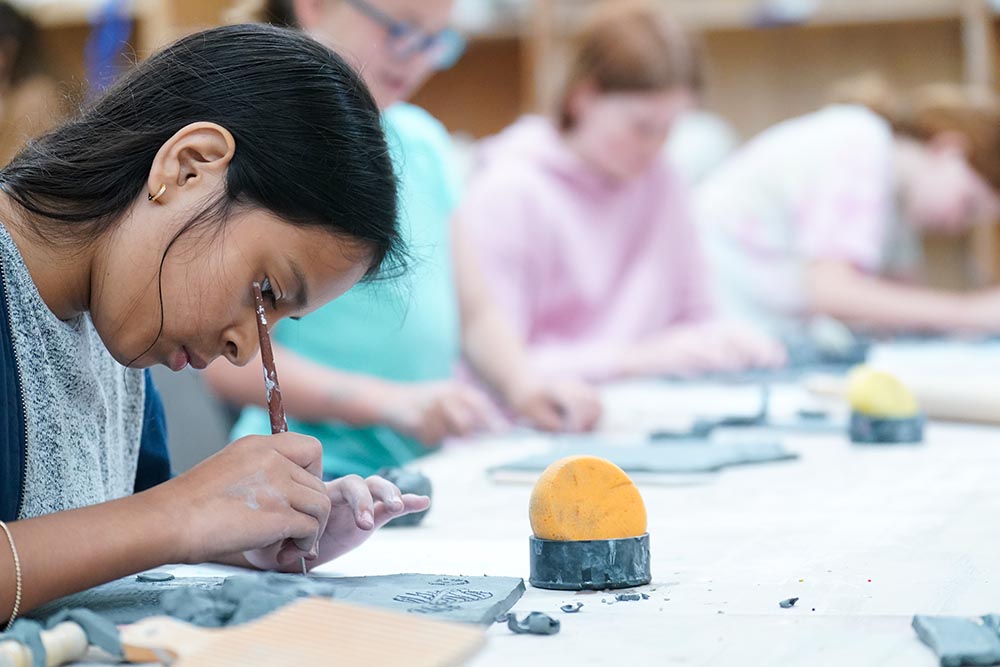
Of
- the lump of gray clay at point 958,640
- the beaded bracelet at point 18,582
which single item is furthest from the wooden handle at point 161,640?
the lump of gray clay at point 958,640

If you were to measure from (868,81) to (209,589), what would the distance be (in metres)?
3.18

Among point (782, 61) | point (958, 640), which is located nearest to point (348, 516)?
point (958, 640)

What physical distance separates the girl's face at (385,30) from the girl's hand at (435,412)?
402 mm

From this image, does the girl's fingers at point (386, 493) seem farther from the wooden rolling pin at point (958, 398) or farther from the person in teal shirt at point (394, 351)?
the wooden rolling pin at point (958, 398)

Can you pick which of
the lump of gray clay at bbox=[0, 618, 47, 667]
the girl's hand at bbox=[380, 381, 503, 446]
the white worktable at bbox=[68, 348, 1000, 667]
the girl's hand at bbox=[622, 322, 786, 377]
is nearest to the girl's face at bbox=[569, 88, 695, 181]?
the girl's hand at bbox=[622, 322, 786, 377]

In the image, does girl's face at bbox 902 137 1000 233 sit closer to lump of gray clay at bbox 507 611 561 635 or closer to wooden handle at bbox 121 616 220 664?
lump of gray clay at bbox 507 611 561 635

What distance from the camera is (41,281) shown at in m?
0.92

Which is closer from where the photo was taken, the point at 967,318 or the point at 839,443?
the point at 839,443

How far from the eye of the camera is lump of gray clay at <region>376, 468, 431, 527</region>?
1.11m

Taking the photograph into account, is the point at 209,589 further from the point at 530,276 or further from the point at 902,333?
the point at 902,333

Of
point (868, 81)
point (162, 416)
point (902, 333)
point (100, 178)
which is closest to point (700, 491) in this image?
point (162, 416)

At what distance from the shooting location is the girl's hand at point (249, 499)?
0.80m

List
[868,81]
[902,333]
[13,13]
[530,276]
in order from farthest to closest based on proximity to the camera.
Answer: [868,81]
[902,333]
[13,13]
[530,276]

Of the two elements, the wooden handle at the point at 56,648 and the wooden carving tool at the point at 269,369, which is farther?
the wooden carving tool at the point at 269,369
